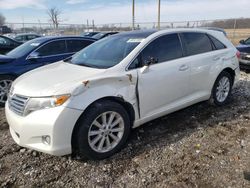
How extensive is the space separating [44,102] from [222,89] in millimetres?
3661

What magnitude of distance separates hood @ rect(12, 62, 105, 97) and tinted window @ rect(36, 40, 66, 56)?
2.46m

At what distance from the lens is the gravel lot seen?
2893 mm

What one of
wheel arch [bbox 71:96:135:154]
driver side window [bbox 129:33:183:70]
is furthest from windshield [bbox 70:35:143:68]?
wheel arch [bbox 71:96:135:154]

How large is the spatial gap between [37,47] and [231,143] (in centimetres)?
468

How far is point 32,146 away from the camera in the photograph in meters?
2.97

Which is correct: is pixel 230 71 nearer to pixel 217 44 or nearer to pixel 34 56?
pixel 217 44

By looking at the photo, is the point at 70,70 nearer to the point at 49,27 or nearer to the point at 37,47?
the point at 37,47

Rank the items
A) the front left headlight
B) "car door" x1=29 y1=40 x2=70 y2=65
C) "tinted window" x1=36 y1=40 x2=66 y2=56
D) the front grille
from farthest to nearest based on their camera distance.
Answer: "tinted window" x1=36 y1=40 x2=66 y2=56 → "car door" x1=29 y1=40 x2=70 y2=65 → the front grille → the front left headlight

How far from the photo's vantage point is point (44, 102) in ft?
9.45

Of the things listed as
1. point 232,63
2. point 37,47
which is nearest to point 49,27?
point 37,47

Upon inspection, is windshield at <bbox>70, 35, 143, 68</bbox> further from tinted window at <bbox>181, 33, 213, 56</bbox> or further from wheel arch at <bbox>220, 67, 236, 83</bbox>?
wheel arch at <bbox>220, 67, 236, 83</bbox>

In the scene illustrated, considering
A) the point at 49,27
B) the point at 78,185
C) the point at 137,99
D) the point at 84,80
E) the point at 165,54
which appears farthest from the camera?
the point at 49,27

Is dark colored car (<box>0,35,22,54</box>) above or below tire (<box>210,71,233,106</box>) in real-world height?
above

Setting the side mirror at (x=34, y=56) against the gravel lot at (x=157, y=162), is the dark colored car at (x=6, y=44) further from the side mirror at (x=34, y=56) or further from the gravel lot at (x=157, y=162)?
the gravel lot at (x=157, y=162)
